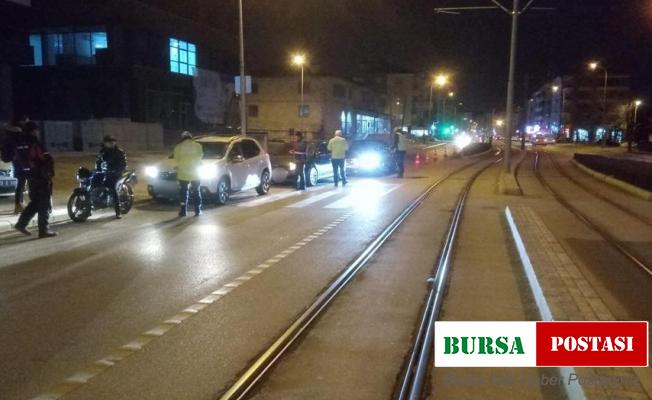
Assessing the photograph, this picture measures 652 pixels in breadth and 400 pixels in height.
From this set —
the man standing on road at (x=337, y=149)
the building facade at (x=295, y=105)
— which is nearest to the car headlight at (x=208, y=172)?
the man standing on road at (x=337, y=149)

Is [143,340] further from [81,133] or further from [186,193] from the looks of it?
[81,133]

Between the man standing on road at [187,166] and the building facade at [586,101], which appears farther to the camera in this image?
the building facade at [586,101]

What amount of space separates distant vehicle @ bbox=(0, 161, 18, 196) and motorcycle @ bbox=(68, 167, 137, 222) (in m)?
2.06

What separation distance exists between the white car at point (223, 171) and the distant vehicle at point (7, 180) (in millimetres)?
3017

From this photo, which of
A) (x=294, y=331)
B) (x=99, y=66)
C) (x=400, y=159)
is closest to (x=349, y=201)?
(x=400, y=159)

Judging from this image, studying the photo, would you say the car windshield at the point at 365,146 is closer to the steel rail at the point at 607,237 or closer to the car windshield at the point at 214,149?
the steel rail at the point at 607,237

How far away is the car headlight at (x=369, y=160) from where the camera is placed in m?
27.0

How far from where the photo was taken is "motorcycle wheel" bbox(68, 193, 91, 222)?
1275 centimetres

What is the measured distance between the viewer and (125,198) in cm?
1395

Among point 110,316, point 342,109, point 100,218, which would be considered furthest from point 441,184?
point 342,109

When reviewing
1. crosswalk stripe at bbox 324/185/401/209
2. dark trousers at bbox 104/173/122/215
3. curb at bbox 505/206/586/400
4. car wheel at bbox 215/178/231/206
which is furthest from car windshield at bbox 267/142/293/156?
curb at bbox 505/206/586/400

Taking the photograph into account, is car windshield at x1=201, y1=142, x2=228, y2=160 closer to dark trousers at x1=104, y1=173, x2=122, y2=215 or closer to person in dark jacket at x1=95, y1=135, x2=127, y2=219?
person in dark jacket at x1=95, y1=135, x2=127, y2=219

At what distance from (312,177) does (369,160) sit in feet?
18.8

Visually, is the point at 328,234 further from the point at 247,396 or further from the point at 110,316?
the point at 247,396
